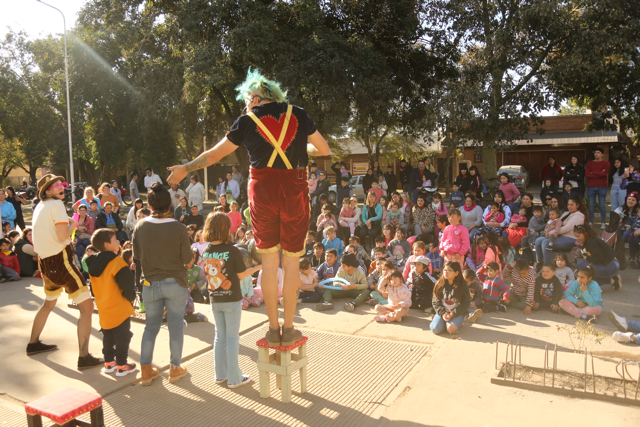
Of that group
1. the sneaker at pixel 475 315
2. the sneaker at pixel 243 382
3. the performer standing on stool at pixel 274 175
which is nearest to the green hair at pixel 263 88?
the performer standing on stool at pixel 274 175

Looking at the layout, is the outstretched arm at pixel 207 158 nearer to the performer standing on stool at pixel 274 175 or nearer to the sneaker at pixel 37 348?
the performer standing on stool at pixel 274 175

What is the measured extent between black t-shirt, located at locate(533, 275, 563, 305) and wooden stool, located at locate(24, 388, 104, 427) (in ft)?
18.2

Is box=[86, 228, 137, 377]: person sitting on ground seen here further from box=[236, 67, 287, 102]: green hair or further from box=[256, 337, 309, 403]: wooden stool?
box=[236, 67, 287, 102]: green hair

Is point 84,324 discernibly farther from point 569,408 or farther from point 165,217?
point 569,408

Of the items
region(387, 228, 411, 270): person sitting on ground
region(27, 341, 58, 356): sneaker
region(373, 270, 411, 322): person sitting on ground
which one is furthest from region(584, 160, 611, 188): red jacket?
region(27, 341, 58, 356): sneaker

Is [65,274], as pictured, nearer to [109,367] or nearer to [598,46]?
[109,367]

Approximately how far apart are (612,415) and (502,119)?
38.1ft

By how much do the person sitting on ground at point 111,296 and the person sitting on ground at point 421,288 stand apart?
389 cm

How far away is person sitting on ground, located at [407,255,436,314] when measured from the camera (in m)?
6.60

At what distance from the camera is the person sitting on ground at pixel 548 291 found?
6.30 meters

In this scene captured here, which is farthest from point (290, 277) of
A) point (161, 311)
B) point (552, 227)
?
point (552, 227)

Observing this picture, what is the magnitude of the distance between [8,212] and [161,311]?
9129mm

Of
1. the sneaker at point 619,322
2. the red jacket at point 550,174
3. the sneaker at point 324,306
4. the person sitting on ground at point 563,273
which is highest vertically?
the red jacket at point 550,174

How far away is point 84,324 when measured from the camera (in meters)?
4.48
